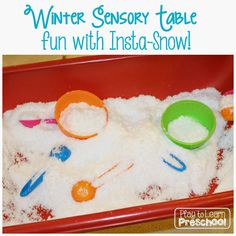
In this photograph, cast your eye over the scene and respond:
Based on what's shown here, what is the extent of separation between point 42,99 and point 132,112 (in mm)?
283

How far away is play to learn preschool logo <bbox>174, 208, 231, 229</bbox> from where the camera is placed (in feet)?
2.94

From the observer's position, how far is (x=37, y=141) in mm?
1123

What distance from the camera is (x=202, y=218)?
94cm

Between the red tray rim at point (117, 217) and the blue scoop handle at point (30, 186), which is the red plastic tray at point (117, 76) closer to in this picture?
the blue scoop handle at point (30, 186)

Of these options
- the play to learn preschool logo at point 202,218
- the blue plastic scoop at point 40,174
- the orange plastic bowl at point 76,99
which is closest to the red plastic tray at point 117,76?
the orange plastic bowl at point 76,99

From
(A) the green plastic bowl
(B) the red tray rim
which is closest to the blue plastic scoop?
(B) the red tray rim

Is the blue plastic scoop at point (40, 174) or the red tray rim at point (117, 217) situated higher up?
the blue plastic scoop at point (40, 174)

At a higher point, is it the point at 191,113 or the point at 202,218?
the point at 191,113

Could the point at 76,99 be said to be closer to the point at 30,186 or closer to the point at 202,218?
the point at 30,186

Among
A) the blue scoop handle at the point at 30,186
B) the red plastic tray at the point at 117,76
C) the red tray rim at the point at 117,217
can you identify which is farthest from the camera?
the red plastic tray at the point at 117,76

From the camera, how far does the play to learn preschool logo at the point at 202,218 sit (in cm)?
90

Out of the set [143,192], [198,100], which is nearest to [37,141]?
[143,192]

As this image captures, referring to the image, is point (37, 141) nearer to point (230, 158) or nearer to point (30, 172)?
point (30, 172)

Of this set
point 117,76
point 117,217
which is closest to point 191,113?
point 117,76
